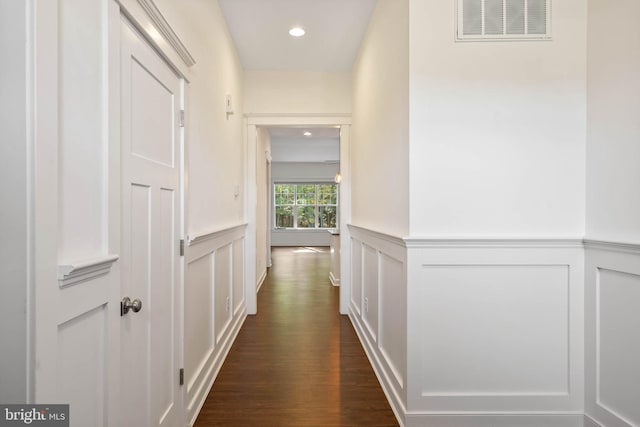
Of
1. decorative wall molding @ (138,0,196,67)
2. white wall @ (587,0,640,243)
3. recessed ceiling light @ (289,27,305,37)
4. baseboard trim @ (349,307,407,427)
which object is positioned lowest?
baseboard trim @ (349,307,407,427)

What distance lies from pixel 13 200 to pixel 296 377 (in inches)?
82.5

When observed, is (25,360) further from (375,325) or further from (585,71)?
(585,71)

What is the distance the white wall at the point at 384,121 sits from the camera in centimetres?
193

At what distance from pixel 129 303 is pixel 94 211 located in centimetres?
41

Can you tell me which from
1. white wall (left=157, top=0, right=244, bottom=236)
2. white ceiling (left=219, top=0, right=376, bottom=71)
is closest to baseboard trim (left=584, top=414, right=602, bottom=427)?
white wall (left=157, top=0, right=244, bottom=236)

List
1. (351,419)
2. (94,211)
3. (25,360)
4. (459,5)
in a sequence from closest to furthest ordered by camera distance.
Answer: (25,360)
(94,211)
(459,5)
(351,419)

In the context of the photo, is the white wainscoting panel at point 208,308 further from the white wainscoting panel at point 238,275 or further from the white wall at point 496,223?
the white wall at point 496,223

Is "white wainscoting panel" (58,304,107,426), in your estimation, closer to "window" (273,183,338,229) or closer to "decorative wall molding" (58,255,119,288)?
"decorative wall molding" (58,255,119,288)

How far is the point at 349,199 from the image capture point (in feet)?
12.7

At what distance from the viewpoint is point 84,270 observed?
98 centimetres

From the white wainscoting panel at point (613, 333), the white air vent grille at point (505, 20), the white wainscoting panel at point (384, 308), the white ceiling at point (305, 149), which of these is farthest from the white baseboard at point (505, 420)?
the white ceiling at point (305, 149)

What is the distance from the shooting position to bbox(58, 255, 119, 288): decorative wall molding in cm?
90

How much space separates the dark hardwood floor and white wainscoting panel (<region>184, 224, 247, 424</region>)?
0.11 metres

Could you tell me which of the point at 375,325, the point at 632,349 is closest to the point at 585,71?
the point at 632,349
